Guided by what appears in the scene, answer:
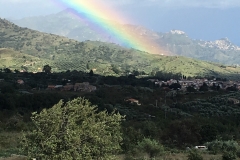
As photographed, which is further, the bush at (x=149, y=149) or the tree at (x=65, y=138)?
the bush at (x=149, y=149)

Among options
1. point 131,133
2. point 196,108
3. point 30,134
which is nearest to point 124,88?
point 196,108

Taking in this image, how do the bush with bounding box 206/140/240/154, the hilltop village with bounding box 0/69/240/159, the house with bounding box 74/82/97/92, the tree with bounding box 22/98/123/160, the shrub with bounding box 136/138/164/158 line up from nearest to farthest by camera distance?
1. the tree with bounding box 22/98/123/160
2. the shrub with bounding box 136/138/164/158
3. the bush with bounding box 206/140/240/154
4. the hilltop village with bounding box 0/69/240/159
5. the house with bounding box 74/82/97/92

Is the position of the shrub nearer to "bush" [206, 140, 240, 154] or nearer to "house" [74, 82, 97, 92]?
"bush" [206, 140, 240, 154]

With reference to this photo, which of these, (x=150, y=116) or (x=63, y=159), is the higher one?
(x=63, y=159)

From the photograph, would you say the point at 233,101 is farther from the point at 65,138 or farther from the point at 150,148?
the point at 65,138

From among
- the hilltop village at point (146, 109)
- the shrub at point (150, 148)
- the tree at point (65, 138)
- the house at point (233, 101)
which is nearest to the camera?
the tree at point (65, 138)

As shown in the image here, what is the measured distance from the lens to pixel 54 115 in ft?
33.8

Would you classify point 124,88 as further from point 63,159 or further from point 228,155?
point 63,159

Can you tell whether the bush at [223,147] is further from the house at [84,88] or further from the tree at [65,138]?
the house at [84,88]

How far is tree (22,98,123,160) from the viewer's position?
32.0 feet

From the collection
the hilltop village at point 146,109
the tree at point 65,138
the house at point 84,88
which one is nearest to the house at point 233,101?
the hilltop village at point 146,109

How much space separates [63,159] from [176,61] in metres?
184

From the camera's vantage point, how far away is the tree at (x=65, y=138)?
9.75 m

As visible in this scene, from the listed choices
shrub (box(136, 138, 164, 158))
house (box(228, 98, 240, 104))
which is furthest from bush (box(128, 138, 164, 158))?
house (box(228, 98, 240, 104))
